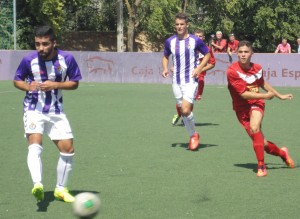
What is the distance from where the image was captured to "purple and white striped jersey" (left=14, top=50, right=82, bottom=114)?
7.93m

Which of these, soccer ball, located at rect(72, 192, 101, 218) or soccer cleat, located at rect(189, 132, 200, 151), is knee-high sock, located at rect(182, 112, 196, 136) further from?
soccer ball, located at rect(72, 192, 101, 218)

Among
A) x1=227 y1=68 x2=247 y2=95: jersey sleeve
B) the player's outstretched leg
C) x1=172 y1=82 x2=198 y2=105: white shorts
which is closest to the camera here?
x1=227 y1=68 x2=247 y2=95: jersey sleeve

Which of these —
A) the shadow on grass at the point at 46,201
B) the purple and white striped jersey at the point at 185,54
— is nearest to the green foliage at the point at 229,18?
the purple and white striped jersey at the point at 185,54

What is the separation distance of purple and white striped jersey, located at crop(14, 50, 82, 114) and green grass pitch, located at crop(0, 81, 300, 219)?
92 centimetres

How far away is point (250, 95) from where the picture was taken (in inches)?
375

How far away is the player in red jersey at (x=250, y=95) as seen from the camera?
9523 millimetres

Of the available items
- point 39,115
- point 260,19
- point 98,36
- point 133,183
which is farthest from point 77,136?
point 98,36

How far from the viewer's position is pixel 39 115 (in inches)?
314

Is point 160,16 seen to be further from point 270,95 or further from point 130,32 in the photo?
point 270,95

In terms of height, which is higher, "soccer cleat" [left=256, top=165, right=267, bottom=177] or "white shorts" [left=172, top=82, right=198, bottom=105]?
"white shorts" [left=172, top=82, right=198, bottom=105]

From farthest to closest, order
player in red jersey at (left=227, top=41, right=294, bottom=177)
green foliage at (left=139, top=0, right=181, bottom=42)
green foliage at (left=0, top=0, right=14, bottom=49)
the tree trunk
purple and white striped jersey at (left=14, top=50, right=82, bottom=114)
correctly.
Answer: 1. the tree trunk
2. green foliage at (left=139, top=0, right=181, bottom=42)
3. green foliage at (left=0, top=0, right=14, bottom=49)
4. player in red jersey at (left=227, top=41, right=294, bottom=177)
5. purple and white striped jersey at (left=14, top=50, right=82, bottom=114)

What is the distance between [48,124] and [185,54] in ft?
15.5

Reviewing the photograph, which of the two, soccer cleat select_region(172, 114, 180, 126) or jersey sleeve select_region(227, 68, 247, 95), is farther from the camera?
soccer cleat select_region(172, 114, 180, 126)

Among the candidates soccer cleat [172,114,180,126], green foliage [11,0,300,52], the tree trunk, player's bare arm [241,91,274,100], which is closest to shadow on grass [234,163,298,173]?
player's bare arm [241,91,274,100]
